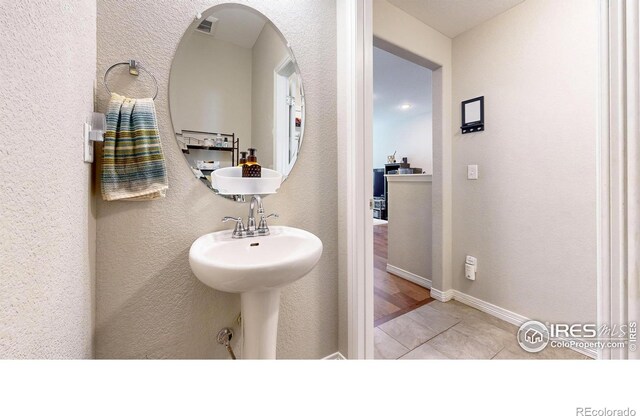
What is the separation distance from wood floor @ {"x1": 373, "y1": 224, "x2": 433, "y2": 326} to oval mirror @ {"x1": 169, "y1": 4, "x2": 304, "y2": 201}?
1.42 meters

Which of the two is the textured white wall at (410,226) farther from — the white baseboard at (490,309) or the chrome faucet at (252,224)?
the chrome faucet at (252,224)

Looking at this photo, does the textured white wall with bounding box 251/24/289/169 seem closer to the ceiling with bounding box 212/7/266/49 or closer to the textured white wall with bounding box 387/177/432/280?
the ceiling with bounding box 212/7/266/49

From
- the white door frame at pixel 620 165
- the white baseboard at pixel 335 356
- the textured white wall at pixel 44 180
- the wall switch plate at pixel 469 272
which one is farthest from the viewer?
the wall switch plate at pixel 469 272

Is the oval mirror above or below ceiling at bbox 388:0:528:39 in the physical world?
below

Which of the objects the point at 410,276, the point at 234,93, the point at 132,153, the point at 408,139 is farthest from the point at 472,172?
the point at 408,139

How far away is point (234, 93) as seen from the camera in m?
1.07

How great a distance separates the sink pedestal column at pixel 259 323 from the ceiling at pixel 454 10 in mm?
2109

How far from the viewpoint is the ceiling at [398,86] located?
295cm

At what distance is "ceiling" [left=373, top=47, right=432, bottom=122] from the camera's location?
295 cm

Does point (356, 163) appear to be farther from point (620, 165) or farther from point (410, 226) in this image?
point (410, 226)

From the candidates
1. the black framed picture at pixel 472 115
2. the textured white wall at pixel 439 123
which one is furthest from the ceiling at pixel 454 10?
the black framed picture at pixel 472 115

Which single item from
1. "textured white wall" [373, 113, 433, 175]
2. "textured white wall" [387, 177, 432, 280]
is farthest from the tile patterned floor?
"textured white wall" [373, 113, 433, 175]

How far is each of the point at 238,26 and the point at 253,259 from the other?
103 centimetres
